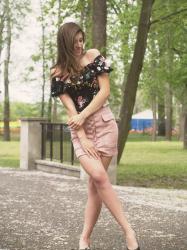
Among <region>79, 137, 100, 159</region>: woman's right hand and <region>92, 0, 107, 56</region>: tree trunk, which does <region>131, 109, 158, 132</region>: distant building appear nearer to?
<region>92, 0, 107, 56</region>: tree trunk

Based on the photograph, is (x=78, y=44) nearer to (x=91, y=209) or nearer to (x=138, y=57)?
(x=91, y=209)

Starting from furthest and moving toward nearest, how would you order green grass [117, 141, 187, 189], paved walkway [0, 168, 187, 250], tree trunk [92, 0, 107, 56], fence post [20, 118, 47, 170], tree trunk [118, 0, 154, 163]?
fence post [20, 118, 47, 170] < tree trunk [92, 0, 107, 56] < tree trunk [118, 0, 154, 163] < green grass [117, 141, 187, 189] < paved walkway [0, 168, 187, 250]

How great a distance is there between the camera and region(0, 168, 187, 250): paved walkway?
221 inches

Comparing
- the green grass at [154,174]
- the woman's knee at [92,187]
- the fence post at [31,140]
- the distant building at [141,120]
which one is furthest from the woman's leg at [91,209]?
the distant building at [141,120]

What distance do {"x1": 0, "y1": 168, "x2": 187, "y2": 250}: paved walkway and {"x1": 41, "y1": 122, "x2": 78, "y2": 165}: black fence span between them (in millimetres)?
2208

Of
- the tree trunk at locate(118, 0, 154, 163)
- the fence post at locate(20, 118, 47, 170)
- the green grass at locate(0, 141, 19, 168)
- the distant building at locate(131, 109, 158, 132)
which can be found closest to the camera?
the tree trunk at locate(118, 0, 154, 163)

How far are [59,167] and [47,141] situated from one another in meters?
1.32

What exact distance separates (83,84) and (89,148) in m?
0.50

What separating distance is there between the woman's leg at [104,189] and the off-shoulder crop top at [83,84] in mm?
447

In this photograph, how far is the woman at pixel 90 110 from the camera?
Answer: 4504 millimetres

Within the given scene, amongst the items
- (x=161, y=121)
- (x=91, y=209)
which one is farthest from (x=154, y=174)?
(x=161, y=121)

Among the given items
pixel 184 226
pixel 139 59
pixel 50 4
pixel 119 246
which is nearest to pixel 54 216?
pixel 184 226

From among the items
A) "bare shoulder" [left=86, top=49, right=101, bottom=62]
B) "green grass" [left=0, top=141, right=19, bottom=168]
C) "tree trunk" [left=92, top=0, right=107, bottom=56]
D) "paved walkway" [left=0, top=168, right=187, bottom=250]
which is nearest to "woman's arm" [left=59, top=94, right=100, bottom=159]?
"bare shoulder" [left=86, top=49, right=101, bottom=62]

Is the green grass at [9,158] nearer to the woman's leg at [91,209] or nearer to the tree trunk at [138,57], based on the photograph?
the tree trunk at [138,57]
